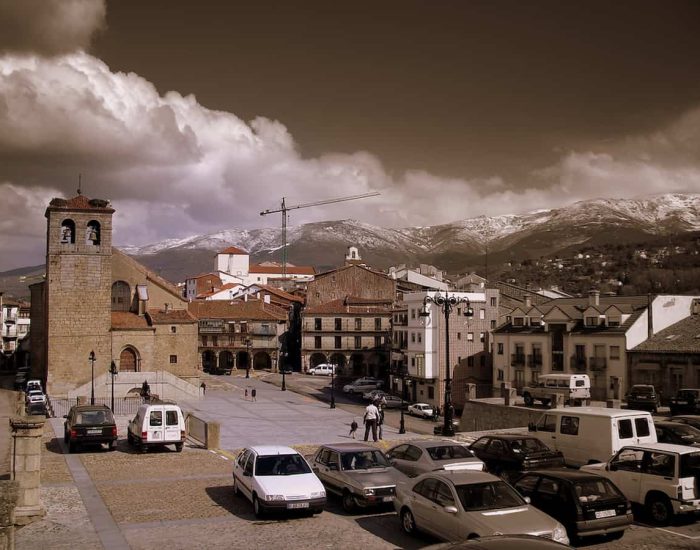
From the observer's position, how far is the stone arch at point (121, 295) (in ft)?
205

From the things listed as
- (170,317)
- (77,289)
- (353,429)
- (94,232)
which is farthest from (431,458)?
(170,317)

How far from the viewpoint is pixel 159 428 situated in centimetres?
2522

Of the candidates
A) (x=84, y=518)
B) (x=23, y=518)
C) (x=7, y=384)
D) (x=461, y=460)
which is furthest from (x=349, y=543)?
(x=7, y=384)

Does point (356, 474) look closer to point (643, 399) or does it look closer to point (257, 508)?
point (257, 508)

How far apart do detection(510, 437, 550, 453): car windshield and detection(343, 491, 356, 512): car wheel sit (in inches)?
210

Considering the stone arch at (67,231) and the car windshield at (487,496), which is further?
the stone arch at (67,231)

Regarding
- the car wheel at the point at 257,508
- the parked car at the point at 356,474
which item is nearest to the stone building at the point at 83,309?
the parked car at the point at 356,474

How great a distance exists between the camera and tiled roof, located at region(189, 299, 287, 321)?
87.6 m

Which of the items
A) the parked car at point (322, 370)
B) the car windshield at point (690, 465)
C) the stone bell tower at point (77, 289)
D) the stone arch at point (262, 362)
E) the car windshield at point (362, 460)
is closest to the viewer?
the car windshield at point (690, 465)

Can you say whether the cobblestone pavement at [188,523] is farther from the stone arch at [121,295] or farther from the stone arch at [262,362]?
the stone arch at [262,362]

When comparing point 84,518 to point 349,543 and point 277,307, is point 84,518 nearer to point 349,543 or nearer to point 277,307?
point 349,543

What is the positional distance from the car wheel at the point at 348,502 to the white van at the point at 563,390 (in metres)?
27.7

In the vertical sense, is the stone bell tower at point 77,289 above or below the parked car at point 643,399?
above

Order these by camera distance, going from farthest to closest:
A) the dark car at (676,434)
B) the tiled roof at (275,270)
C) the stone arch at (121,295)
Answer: the tiled roof at (275,270) < the stone arch at (121,295) < the dark car at (676,434)
